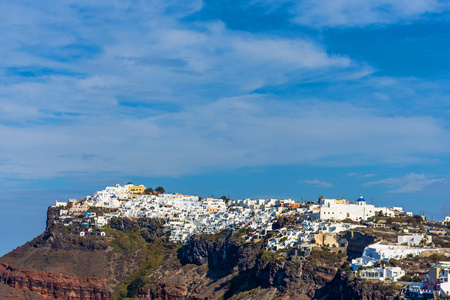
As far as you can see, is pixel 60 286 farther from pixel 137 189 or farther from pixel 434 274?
pixel 434 274

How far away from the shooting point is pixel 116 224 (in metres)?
133

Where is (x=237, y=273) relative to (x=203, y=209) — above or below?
below

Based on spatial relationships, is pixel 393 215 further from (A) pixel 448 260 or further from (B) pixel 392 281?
(B) pixel 392 281

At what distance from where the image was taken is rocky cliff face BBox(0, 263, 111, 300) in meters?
116

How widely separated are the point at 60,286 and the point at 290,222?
1398 inches

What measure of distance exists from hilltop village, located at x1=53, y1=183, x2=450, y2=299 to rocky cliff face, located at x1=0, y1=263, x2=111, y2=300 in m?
12.3

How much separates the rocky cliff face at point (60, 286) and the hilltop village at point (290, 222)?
40.4 feet

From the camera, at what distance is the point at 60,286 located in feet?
382

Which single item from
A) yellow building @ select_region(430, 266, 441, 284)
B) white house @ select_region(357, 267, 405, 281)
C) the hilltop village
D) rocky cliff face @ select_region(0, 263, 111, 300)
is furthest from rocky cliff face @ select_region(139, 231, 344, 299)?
yellow building @ select_region(430, 266, 441, 284)

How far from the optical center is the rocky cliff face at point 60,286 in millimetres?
116312

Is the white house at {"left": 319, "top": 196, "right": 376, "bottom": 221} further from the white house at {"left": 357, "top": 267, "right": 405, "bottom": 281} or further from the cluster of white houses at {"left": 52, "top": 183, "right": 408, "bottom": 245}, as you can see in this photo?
the white house at {"left": 357, "top": 267, "right": 405, "bottom": 281}

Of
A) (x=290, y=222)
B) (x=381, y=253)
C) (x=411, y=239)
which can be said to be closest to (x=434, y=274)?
(x=381, y=253)

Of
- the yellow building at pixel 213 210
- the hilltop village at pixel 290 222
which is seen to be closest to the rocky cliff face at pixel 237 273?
the hilltop village at pixel 290 222

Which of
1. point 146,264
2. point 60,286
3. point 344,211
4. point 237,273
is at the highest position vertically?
point 344,211
